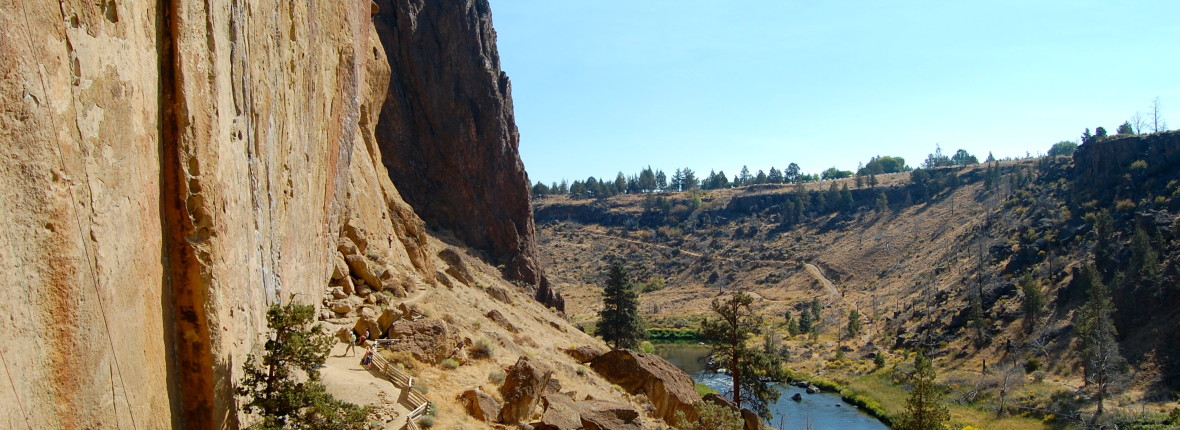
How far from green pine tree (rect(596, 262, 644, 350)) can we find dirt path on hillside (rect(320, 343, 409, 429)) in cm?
3315

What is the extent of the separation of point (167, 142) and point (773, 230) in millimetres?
133829

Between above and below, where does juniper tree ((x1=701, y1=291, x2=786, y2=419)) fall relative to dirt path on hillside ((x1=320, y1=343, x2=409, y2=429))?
below

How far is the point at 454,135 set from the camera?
6631 centimetres

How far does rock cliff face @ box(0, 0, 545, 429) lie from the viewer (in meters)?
7.53

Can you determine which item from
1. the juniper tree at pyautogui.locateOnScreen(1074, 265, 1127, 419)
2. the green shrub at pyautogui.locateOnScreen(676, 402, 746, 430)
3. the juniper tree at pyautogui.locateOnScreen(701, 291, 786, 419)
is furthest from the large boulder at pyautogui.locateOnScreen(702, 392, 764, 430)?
the juniper tree at pyautogui.locateOnScreen(1074, 265, 1127, 419)

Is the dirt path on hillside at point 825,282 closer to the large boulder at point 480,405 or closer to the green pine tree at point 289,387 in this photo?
the large boulder at point 480,405

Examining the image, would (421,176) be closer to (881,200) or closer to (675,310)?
(675,310)

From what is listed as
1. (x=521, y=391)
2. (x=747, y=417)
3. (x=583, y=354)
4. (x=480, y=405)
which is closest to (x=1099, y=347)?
(x=747, y=417)

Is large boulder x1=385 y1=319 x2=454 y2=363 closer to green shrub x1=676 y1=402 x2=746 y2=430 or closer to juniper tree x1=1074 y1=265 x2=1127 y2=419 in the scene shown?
green shrub x1=676 y1=402 x2=746 y2=430

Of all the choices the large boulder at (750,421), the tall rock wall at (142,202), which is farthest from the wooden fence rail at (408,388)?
the large boulder at (750,421)

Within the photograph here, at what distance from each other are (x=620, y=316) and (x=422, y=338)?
3043 centimetres

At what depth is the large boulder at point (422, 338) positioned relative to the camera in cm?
2191

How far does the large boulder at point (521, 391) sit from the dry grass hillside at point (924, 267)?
127 feet

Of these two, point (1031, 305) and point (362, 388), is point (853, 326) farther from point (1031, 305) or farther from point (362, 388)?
point (362, 388)
